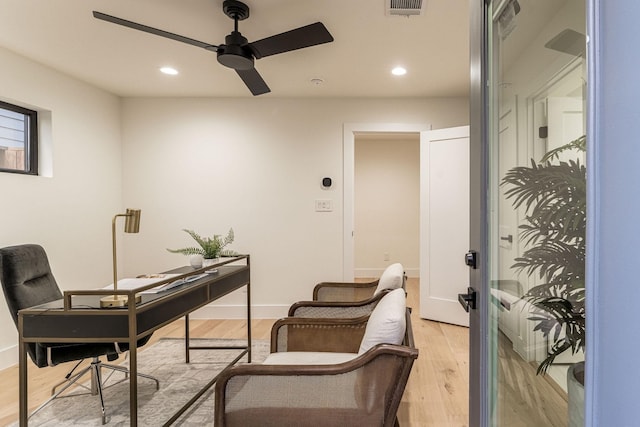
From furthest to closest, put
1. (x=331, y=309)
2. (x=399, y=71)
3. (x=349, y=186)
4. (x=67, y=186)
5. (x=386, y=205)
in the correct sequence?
1. (x=386, y=205)
2. (x=349, y=186)
3. (x=67, y=186)
4. (x=399, y=71)
5. (x=331, y=309)

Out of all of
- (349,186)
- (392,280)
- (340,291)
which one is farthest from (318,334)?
(349,186)

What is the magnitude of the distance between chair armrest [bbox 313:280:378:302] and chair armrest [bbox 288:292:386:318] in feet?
1.58

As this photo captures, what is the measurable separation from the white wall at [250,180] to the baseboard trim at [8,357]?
151 cm

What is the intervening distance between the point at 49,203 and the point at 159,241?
1116mm

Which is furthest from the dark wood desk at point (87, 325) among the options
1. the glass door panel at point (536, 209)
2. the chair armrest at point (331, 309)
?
the glass door panel at point (536, 209)

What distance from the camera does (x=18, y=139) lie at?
2938 mm

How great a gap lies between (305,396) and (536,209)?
40.3 inches

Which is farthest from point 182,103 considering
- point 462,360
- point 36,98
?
point 462,360

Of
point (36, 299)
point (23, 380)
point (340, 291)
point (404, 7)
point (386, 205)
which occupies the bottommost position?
point (23, 380)

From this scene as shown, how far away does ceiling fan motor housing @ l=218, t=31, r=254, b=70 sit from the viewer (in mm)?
2119

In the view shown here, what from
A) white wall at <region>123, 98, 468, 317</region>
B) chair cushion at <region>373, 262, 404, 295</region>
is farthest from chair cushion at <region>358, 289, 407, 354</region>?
white wall at <region>123, 98, 468, 317</region>

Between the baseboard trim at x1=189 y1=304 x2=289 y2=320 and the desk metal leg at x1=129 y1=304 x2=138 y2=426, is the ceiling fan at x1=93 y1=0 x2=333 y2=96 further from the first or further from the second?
the baseboard trim at x1=189 y1=304 x2=289 y2=320

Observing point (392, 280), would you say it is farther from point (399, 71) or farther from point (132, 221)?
point (399, 71)

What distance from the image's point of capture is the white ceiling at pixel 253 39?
2143 mm
